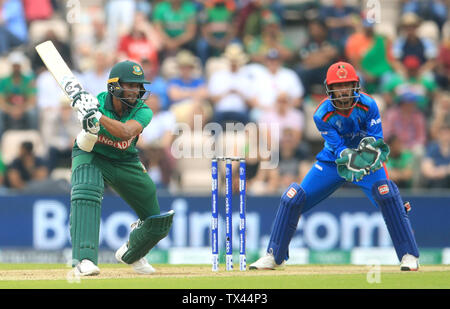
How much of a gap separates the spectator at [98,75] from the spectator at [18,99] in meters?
0.76

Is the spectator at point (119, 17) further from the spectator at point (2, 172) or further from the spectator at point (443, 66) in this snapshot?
the spectator at point (443, 66)

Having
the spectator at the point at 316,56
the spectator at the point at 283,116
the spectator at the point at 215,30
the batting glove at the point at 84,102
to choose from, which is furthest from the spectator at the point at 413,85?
the batting glove at the point at 84,102

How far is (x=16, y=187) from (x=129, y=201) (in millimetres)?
4610

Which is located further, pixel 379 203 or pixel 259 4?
pixel 259 4

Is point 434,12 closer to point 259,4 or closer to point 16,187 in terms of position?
point 259,4

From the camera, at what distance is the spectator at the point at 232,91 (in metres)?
12.5

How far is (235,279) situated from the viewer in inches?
280

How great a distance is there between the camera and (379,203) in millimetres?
7809

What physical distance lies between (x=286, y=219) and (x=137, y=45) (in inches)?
234

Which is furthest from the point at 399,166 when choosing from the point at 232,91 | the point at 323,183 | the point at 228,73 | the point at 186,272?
the point at 186,272

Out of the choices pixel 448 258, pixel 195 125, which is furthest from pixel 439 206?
pixel 195 125

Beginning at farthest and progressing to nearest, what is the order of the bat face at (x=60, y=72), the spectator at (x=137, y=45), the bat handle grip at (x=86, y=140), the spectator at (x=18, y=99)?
the spectator at (x=137, y=45) < the spectator at (x=18, y=99) < the bat face at (x=60, y=72) < the bat handle grip at (x=86, y=140)

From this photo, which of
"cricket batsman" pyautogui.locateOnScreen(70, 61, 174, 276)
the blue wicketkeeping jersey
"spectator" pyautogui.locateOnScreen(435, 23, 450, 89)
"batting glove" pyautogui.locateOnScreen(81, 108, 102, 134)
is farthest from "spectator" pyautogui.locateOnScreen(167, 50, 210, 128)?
"batting glove" pyautogui.locateOnScreen(81, 108, 102, 134)
